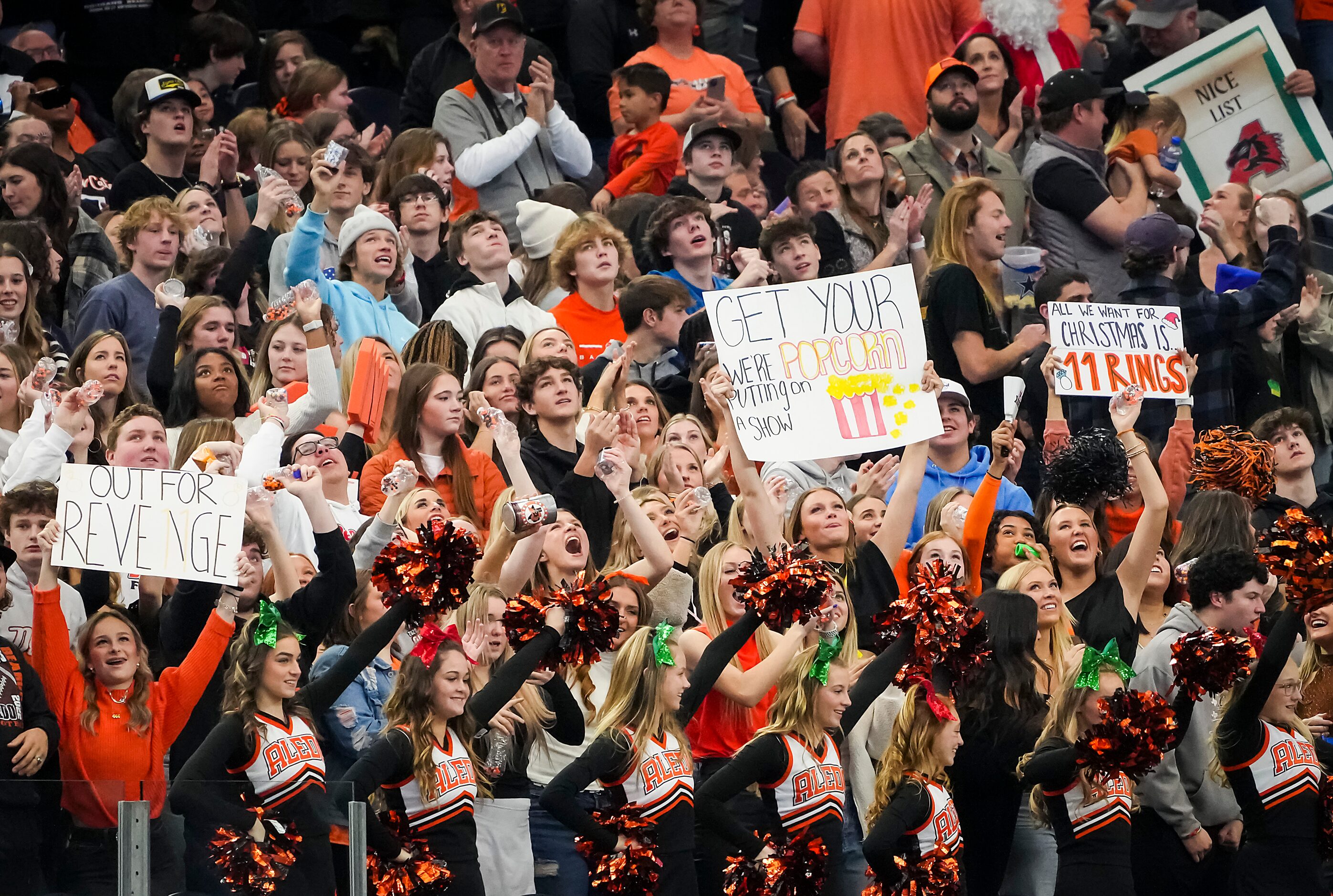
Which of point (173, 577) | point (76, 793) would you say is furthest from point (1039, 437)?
point (76, 793)

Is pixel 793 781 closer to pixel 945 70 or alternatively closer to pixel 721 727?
pixel 721 727

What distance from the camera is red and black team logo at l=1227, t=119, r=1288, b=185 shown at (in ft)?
42.2

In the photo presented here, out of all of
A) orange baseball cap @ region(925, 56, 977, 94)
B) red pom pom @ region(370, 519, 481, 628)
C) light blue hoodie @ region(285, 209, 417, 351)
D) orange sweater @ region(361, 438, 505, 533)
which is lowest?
red pom pom @ region(370, 519, 481, 628)

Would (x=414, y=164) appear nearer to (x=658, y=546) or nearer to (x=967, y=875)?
(x=658, y=546)

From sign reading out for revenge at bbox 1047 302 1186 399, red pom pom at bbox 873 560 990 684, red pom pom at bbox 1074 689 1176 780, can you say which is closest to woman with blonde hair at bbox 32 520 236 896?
red pom pom at bbox 873 560 990 684

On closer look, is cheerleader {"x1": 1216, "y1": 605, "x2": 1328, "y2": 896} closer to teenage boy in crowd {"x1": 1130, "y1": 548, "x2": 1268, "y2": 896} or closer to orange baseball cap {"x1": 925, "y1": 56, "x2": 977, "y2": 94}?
teenage boy in crowd {"x1": 1130, "y1": 548, "x2": 1268, "y2": 896}

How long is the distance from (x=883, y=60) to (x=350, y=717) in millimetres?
6535

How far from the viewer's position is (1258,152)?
42.3 feet

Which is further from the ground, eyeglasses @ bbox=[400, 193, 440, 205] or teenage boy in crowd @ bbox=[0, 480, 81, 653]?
eyeglasses @ bbox=[400, 193, 440, 205]

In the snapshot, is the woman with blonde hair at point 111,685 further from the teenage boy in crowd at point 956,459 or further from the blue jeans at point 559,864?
the teenage boy in crowd at point 956,459

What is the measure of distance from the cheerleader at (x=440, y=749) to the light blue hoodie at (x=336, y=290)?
8.51ft

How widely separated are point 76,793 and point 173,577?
141cm

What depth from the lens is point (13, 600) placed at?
786 centimetres

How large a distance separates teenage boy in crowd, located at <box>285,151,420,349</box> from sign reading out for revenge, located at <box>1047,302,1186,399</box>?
2.81 metres
